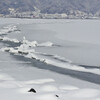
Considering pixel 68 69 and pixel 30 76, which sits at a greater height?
pixel 68 69

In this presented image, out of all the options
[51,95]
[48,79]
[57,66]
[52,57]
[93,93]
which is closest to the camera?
[51,95]

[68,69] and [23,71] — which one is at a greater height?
[68,69]

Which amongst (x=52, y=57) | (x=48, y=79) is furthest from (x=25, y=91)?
(x=52, y=57)

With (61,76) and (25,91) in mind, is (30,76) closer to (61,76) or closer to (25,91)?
(61,76)

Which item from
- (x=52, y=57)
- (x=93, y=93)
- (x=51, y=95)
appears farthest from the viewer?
(x=52, y=57)

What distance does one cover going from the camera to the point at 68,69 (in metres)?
30.7

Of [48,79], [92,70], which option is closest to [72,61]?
[92,70]

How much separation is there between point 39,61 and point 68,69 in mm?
5851

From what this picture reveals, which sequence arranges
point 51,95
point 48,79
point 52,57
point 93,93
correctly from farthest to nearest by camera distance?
point 52,57, point 48,79, point 93,93, point 51,95

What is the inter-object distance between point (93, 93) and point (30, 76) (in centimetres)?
810

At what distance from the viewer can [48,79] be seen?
952 inches

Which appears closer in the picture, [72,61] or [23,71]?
[23,71]

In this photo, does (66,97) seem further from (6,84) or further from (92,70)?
(92,70)

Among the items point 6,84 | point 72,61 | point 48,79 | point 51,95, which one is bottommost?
point 51,95
